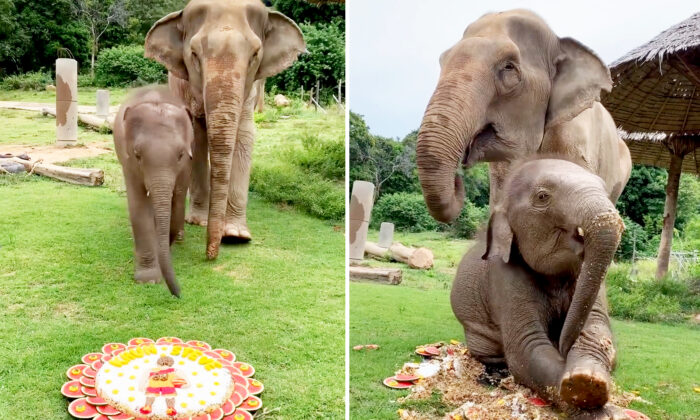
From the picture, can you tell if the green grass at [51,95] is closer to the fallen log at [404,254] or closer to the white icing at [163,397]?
the white icing at [163,397]

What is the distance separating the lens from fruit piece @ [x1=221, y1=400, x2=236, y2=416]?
2.46 meters

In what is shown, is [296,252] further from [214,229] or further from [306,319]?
[306,319]

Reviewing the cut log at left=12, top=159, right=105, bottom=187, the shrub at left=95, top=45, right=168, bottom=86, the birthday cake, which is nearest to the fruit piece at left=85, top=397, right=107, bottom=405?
the birthday cake

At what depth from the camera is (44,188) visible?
451cm

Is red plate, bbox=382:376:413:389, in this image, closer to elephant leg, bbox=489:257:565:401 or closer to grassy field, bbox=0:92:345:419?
grassy field, bbox=0:92:345:419

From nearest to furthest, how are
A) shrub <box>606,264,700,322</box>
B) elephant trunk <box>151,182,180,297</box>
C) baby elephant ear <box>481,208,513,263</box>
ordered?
baby elephant ear <box>481,208,513,263</box> < elephant trunk <box>151,182,180,297</box> < shrub <box>606,264,700,322</box>

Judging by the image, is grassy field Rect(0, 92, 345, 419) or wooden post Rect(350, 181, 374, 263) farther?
wooden post Rect(350, 181, 374, 263)

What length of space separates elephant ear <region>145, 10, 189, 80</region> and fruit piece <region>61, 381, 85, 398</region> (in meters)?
1.81

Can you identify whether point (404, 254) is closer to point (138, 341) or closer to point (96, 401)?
point (138, 341)

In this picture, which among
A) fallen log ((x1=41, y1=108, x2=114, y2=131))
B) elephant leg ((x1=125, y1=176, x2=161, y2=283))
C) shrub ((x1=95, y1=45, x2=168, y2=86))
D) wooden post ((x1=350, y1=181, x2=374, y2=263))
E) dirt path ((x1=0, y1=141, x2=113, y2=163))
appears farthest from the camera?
wooden post ((x1=350, y1=181, x2=374, y2=263))

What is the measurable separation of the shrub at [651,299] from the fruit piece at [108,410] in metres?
3.29

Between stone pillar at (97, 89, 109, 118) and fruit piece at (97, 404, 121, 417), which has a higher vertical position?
stone pillar at (97, 89, 109, 118)

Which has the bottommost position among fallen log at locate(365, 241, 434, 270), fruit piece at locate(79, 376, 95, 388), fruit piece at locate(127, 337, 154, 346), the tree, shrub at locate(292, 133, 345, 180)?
fruit piece at locate(79, 376, 95, 388)

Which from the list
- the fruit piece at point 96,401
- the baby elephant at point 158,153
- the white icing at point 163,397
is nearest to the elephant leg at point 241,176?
the baby elephant at point 158,153
